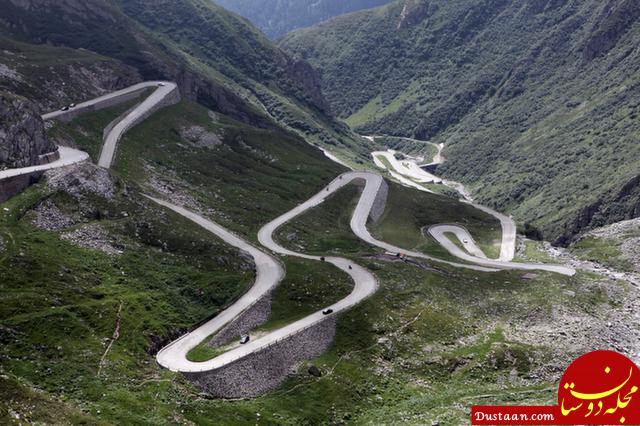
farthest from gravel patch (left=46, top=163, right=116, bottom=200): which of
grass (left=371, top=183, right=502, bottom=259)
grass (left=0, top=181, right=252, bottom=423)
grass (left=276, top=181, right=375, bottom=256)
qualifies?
grass (left=371, top=183, right=502, bottom=259)

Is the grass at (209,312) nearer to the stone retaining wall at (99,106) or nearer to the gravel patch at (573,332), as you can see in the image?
the gravel patch at (573,332)

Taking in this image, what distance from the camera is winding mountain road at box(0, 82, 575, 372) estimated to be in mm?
89125

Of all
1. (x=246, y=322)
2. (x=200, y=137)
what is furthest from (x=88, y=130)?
(x=246, y=322)

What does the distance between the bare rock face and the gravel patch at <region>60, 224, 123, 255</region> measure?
873 inches

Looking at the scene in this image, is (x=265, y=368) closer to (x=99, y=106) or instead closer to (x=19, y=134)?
(x=19, y=134)

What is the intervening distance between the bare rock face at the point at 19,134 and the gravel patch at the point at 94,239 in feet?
72.8

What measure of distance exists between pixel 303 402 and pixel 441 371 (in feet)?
80.2

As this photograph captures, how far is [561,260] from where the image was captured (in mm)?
161125

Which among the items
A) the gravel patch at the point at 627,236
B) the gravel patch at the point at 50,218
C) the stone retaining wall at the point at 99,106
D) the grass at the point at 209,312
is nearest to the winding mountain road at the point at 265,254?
the stone retaining wall at the point at 99,106

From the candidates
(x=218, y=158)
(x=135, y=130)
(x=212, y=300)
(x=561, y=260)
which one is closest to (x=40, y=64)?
(x=135, y=130)

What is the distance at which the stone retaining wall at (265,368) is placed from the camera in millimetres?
81312

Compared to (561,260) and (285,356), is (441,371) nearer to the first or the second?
(285,356)

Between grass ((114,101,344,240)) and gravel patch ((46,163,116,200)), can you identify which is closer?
gravel patch ((46,163,116,200))

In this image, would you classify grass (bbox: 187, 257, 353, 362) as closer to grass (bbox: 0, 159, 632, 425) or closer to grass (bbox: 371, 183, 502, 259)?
grass (bbox: 0, 159, 632, 425)
